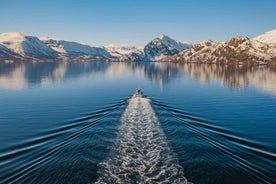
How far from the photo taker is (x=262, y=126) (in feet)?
153

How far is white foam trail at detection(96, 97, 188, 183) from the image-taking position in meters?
25.1

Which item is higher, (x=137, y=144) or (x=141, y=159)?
(x=137, y=144)

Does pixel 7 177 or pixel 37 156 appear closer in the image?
pixel 7 177

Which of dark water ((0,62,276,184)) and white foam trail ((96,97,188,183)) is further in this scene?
dark water ((0,62,276,184))

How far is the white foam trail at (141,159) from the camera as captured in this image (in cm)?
2509

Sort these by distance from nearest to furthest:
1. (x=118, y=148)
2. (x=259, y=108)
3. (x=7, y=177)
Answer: (x=7, y=177) → (x=118, y=148) → (x=259, y=108)

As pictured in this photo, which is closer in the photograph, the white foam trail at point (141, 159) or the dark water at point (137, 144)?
the white foam trail at point (141, 159)

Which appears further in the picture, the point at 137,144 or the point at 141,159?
the point at 137,144

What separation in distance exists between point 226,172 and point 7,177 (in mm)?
22904

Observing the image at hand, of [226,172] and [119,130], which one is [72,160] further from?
[226,172]

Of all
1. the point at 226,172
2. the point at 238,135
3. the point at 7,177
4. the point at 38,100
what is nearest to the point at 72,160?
the point at 7,177

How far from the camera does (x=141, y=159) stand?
2941 centimetres

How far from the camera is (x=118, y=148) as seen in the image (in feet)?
109

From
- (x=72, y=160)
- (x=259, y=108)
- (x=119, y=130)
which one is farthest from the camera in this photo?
(x=259, y=108)
